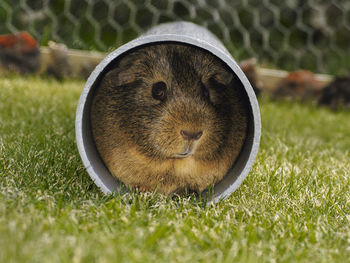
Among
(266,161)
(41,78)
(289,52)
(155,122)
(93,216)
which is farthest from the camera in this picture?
(289,52)

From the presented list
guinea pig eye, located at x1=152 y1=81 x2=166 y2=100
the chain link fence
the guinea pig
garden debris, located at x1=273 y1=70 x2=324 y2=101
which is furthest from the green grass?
the chain link fence

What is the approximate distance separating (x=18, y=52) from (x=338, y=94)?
7.72 feet

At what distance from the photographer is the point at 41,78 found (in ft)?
9.23

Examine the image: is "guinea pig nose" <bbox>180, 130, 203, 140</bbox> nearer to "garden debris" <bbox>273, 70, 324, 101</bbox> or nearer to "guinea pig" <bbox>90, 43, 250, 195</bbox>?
"guinea pig" <bbox>90, 43, 250, 195</bbox>

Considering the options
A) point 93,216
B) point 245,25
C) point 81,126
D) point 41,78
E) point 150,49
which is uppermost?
point 150,49

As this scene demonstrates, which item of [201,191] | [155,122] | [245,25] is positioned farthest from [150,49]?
[245,25]

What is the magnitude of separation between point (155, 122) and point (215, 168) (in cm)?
25

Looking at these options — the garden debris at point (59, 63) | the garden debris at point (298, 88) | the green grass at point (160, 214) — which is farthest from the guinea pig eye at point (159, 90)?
the garden debris at point (298, 88)

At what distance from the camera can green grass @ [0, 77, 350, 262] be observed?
32.2 inches

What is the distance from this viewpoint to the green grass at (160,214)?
818 mm

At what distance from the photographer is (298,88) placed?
2.94 metres

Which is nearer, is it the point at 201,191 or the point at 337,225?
the point at 337,225

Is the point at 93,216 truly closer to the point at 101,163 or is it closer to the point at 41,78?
the point at 101,163

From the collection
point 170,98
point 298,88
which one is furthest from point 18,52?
point 298,88
